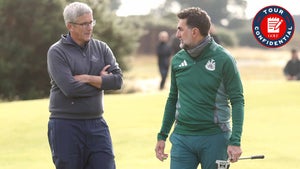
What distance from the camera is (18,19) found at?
85.3 feet

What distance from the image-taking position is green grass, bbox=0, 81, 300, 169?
425 inches

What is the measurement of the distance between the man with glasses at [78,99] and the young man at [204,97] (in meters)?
0.73

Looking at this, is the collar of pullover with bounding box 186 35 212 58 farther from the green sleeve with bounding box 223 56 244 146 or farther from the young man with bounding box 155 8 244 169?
the green sleeve with bounding box 223 56 244 146

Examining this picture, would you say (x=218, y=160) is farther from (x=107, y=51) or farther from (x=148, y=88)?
(x=148, y=88)

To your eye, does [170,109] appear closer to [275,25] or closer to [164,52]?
[275,25]

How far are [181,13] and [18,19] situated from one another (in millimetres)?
21137

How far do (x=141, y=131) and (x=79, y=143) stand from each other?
25.0 feet

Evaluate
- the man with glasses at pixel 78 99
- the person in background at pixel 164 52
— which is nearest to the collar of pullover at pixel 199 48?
the man with glasses at pixel 78 99

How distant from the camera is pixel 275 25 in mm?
10992

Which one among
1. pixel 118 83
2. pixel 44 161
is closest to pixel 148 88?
pixel 44 161

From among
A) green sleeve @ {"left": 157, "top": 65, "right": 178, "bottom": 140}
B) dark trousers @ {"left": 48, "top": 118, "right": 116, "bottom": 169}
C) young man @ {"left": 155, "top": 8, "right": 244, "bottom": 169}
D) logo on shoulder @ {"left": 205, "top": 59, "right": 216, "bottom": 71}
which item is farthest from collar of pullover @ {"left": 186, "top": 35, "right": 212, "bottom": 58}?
dark trousers @ {"left": 48, "top": 118, "right": 116, "bottom": 169}

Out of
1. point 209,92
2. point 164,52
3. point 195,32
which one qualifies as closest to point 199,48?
point 195,32

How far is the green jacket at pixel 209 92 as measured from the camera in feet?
17.8

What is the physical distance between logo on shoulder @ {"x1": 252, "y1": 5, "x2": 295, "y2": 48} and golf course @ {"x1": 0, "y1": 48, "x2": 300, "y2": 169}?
Result: 175cm
